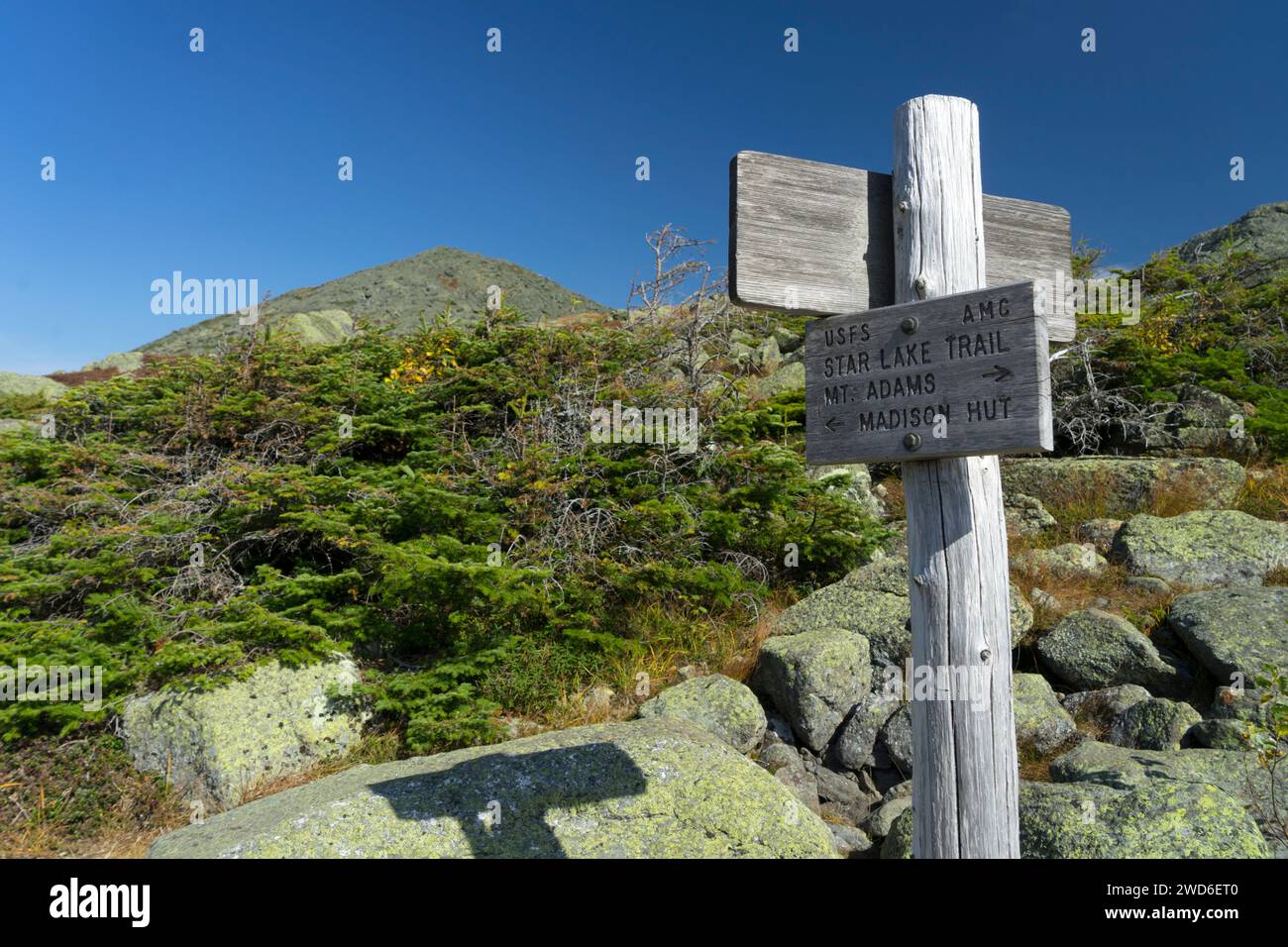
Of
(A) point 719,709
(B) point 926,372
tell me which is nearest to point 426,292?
(A) point 719,709

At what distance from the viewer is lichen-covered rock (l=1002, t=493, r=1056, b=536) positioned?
29.9ft

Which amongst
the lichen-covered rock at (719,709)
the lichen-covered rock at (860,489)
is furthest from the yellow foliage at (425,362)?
the lichen-covered rock at (719,709)

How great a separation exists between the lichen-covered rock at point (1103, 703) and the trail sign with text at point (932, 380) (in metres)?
4.44

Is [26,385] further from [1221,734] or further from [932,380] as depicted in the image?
[1221,734]

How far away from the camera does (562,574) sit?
706 centimetres

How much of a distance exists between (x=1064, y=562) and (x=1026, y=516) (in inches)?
Result: 55.8

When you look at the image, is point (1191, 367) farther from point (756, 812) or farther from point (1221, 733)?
point (756, 812)

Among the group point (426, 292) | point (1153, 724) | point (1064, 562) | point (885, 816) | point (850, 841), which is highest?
point (426, 292)

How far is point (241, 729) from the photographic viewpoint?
5.82 meters

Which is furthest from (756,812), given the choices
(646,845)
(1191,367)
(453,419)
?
(1191,367)

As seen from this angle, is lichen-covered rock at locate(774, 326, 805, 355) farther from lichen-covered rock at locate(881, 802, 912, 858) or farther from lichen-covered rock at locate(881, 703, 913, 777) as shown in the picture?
lichen-covered rock at locate(881, 802, 912, 858)

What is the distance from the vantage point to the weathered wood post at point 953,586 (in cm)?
285

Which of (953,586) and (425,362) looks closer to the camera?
Answer: (953,586)
